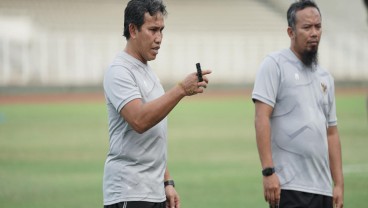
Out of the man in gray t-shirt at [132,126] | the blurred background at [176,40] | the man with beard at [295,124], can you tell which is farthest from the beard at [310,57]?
the blurred background at [176,40]

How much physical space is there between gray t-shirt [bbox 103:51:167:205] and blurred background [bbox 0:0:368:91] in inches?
1190

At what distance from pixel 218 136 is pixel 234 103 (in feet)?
34.4

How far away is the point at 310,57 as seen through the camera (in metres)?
6.43

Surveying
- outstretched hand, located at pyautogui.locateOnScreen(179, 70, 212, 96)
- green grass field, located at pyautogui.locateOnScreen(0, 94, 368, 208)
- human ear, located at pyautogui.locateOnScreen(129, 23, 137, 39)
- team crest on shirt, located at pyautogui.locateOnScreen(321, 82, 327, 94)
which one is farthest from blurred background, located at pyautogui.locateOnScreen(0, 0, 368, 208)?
outstretched hand, located at pyautogui.locateOnScreen(179, 70, 212, 96)

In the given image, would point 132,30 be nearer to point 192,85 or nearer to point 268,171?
point 192,85

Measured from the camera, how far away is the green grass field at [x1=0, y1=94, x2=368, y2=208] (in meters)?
12.2

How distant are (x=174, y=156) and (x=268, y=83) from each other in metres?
10.6

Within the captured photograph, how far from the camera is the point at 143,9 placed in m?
5.79

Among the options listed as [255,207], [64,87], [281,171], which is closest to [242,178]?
[255,207]

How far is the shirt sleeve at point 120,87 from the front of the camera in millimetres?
5590

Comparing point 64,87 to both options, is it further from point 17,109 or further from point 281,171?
point 281,171

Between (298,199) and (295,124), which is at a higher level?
(295,124)

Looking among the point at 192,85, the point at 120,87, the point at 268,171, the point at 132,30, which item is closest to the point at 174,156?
the point at 268,171

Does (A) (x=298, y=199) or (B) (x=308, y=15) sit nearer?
(A) (x=298, y=199)
